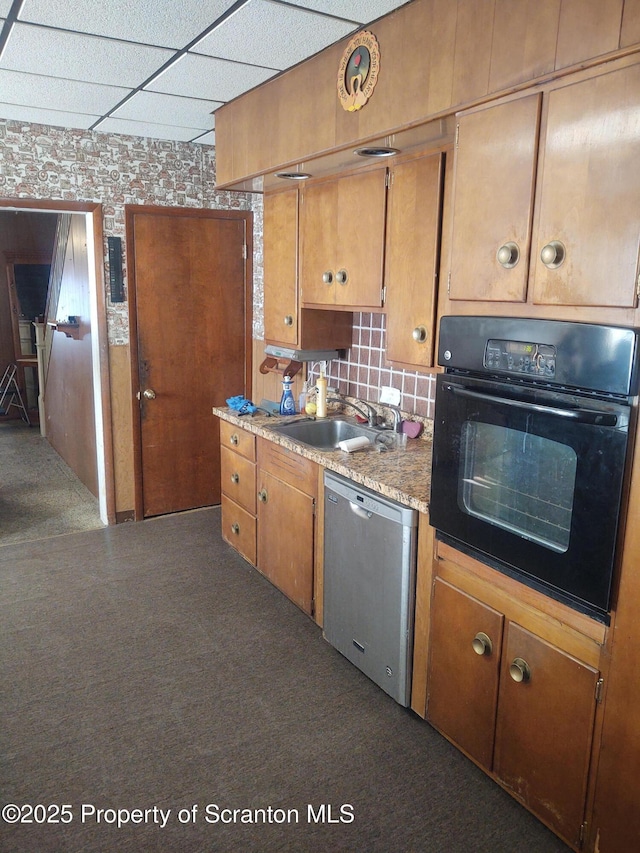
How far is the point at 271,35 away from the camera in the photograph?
243cm

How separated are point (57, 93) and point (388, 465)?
245 centimetres

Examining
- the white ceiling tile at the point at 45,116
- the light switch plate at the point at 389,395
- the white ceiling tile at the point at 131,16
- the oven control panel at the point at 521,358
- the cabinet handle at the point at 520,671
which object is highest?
the white ceiling tile at the point at 45,116

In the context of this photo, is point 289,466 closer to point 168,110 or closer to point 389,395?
point 389,395

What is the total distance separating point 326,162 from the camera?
2.84 meters

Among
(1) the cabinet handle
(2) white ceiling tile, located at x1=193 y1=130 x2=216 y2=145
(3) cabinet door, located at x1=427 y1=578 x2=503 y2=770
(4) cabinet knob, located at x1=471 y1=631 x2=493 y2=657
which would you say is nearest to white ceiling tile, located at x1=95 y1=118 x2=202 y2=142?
(2) white ceiling tile, located at x1=193 y1=130 x2=216 y2=145

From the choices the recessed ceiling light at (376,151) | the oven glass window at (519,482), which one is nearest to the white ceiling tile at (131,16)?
the recessed ceiling light at (376,151)

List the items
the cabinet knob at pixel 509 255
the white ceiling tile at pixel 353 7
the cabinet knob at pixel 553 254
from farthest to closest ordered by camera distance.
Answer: the white ceiling tile at pixel 353 7 → the cabinet knob at pixel 509 255 → the cabinet knob at pixel 553 254

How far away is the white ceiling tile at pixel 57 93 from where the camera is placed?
2996 mm

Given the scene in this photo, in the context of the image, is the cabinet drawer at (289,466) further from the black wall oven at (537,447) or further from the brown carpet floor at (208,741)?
the black wall oven at (537,447)

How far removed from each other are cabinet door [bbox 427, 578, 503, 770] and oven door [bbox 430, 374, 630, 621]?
8.8 inches

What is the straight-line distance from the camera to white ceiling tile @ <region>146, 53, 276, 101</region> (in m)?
2.75

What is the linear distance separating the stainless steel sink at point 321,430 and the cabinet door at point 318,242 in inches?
26.0

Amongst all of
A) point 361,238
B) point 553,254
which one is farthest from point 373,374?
point 553,254

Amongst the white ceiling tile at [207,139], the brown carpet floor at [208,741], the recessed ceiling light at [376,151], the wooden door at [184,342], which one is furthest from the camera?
the wooden door at [184,342]
